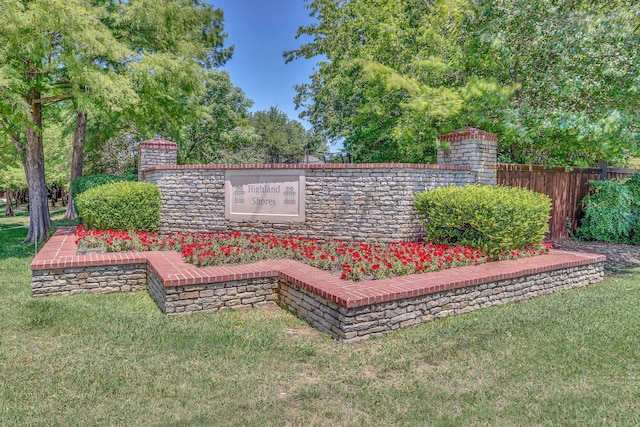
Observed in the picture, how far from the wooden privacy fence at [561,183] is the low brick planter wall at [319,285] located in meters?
2.71

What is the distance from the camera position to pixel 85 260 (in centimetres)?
584

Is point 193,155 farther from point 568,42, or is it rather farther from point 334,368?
point 334,368

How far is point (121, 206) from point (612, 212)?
11.2m

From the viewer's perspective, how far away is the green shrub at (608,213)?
373 inches

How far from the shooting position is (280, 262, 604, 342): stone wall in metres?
4.14

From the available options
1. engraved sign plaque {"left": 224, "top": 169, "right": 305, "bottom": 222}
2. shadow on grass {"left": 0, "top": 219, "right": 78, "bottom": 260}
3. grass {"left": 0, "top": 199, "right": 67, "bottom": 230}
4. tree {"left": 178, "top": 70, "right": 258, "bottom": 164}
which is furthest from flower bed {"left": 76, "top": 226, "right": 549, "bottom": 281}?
tree {"left": 178, "top": 70, "right": 258, "bottom": 164}

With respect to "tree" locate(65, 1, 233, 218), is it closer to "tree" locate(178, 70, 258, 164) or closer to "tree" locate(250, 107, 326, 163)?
"tree" locate(178, 70, 258, 164)

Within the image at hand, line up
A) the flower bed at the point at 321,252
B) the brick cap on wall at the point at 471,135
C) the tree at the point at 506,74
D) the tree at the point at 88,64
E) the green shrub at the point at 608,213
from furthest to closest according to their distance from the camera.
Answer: the green shrub at the point at 608,213 < the brick cap on wall at the point at 471,135 < the tree at the point at 88,64 < the tree at the point at 506,74 < the flower bed at the point at 321,252

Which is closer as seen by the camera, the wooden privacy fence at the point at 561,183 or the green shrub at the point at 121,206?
the green shrub at the point at 121,206

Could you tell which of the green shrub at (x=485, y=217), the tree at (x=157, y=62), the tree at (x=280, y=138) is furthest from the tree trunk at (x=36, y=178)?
the tree at (x=280, y=138)

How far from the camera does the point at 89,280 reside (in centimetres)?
585

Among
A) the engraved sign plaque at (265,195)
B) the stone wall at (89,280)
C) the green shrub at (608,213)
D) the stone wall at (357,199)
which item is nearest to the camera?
the stone wall at (89,280)

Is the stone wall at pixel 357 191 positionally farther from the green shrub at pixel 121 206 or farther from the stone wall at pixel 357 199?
the green shrub at pixel 121 206

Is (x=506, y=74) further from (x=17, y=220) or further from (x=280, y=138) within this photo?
(x=280, y=138)
